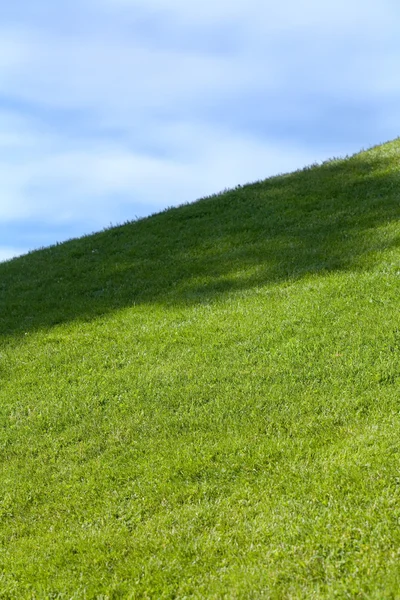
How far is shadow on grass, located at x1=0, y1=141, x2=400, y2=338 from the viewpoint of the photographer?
13.3 metres

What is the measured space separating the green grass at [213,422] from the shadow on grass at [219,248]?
0.08 m

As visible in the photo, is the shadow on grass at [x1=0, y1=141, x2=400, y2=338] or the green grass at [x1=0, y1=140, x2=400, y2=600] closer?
the green grass at [x1=0, y1=140, x2=400, y2=600]

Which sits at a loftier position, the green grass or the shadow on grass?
the shadow on grass

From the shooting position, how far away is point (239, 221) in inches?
675

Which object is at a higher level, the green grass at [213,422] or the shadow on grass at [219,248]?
the shadow on grass at [219,248]

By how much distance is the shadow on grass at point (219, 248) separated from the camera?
13289 millimetres

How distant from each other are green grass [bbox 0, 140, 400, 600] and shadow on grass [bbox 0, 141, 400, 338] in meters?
0.08

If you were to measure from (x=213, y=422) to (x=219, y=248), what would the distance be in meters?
7.83

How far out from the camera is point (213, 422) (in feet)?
26.9

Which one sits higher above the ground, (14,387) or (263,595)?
(14,387)

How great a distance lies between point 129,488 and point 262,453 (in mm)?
1533

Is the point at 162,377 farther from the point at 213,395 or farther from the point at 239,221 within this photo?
the point at 239,221

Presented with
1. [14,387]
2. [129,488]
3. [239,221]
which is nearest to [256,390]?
[129,488]

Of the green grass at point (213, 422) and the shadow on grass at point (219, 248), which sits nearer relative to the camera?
the green grass at point (213, 422)
